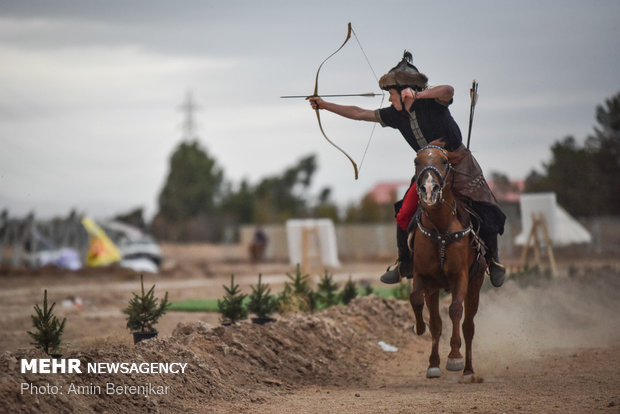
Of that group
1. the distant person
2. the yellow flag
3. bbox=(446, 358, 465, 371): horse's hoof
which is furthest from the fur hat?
Result: the distant person

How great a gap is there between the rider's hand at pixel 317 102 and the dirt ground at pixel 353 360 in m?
2.92

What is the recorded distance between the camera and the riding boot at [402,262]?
10195mm

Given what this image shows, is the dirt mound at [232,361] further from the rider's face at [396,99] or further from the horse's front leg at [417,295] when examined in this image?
the rider's face at [396,99]

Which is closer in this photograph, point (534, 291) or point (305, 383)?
point (305, 383)

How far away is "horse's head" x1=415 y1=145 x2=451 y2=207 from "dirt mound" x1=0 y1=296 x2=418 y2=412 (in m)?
2.62

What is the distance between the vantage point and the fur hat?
977 cm

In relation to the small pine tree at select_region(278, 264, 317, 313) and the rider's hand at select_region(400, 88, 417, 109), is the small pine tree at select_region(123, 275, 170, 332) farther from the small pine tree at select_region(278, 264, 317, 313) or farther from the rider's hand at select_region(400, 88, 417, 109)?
the rider's hand at select_region(400, 88, 417, 109)

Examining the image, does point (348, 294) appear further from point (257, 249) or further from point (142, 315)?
point (257, 249)

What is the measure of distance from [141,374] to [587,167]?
114 ft

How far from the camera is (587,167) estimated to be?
3984 centimetres

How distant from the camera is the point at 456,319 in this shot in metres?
9.32

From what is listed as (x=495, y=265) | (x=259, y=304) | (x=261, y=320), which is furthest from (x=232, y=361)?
(x=495, y=265)

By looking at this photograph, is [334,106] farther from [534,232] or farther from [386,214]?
[386,214]

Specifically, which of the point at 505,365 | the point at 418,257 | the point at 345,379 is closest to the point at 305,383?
the point at 345,379
